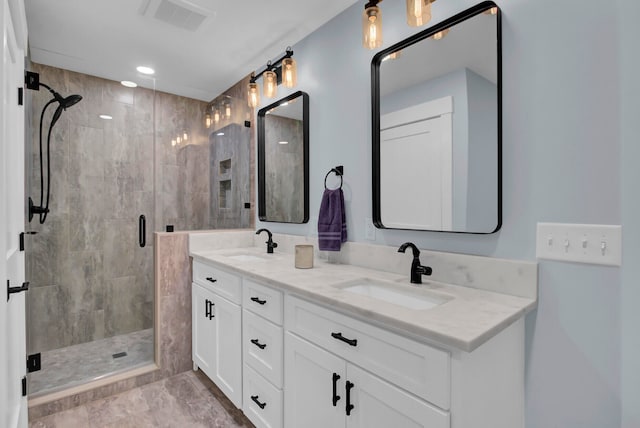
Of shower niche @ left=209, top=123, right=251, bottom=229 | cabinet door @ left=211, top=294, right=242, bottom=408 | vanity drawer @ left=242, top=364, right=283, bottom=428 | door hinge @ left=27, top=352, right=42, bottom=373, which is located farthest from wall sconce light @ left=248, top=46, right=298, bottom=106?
door hinge @ left=27, top=352, right=42, bottom=373

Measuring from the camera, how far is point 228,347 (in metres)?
1.92

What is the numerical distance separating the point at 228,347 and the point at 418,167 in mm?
1462

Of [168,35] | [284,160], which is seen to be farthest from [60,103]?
[284,160]

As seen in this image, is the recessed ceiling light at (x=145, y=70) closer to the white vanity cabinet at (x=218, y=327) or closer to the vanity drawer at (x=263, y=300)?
the white vanity cabinet at (x=218, y=327)

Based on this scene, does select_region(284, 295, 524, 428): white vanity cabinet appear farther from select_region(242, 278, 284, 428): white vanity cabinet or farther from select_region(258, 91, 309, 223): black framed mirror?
select_region(258, 91, 309, 223): black framed mirror

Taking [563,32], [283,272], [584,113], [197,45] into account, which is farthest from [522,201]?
[197,45]

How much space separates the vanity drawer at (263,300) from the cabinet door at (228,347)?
14 centimetres

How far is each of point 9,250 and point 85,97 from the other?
5.27 ft

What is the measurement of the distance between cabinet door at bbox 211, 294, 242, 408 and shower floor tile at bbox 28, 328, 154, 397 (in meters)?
0.77

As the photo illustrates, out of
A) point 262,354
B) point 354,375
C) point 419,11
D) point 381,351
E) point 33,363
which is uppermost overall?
point 419,11

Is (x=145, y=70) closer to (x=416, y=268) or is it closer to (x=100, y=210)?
(x=100, y=210)

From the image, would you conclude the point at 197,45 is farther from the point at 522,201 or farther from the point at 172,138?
the point at 522,201

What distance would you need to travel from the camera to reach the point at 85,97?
8.25 ft

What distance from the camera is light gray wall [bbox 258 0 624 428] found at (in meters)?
1.03
